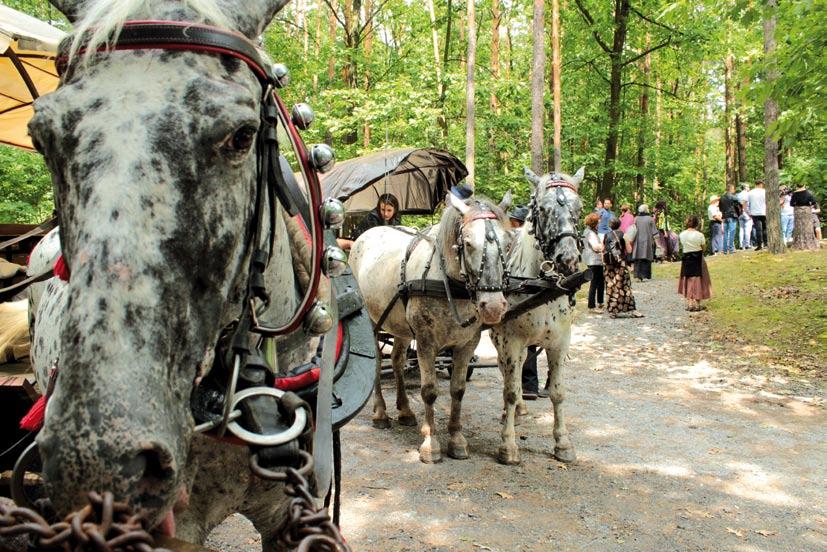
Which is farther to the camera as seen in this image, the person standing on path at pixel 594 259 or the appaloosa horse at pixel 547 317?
the person standing on path at pixel 594 259

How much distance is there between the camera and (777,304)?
12219 millimetres

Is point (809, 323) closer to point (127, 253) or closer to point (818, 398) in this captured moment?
point (818, 398)

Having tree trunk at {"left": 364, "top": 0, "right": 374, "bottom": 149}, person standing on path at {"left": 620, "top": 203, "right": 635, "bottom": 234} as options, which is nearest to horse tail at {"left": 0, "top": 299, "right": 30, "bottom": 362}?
tree trunk at {"left": 364, "top": 0, "right": 374, "bottom": 149}

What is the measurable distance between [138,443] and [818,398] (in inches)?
349

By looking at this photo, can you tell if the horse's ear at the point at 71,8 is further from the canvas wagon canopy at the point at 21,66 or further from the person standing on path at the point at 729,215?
the person standing on path at the point at 729,215

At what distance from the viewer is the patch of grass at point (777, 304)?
10.2 meters

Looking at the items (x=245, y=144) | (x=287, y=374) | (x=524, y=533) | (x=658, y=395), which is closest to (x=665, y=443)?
(x=658, y=395)

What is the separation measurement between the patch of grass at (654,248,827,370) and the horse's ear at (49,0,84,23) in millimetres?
10215

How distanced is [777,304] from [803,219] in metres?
6.32

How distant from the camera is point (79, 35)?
1.30 metres

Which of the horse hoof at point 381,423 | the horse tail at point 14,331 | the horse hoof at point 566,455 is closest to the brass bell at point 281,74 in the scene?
the horse tail at point 14,331

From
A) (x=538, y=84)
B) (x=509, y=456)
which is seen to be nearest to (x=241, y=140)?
(x=509, y=456)

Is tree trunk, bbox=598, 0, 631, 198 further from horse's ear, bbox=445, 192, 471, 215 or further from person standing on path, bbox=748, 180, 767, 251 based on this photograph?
horse's ear, bbox=445, 192, 471, 215

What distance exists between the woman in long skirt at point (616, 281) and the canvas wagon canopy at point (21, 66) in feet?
34.3
